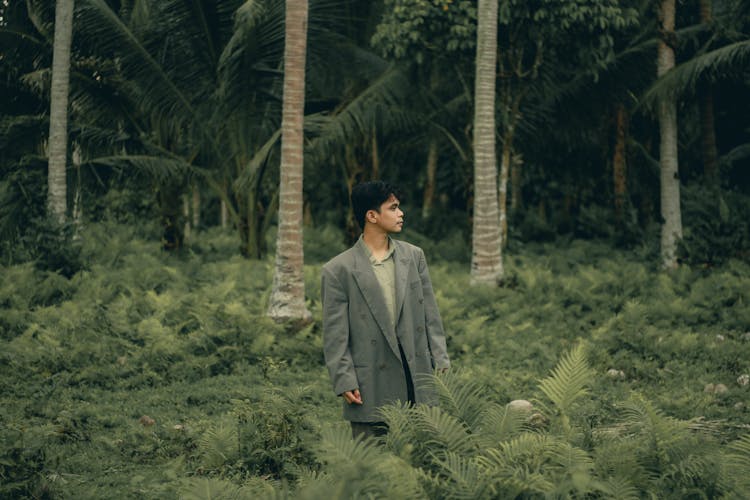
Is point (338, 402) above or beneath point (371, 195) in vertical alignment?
beneath

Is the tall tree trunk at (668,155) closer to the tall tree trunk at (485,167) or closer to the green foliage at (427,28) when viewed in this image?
the green foliage at (427,28)

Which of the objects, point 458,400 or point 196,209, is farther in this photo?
point 196,209

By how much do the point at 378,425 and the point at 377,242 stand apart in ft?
3.09

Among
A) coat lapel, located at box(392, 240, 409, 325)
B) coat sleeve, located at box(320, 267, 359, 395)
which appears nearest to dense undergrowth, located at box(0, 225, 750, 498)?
coat sleeve, located at box(320, 267, 359, 395)

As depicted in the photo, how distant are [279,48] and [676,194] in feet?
24.8

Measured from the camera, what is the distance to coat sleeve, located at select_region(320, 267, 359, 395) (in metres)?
3.95

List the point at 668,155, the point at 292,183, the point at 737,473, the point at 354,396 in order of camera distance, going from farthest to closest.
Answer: the point at 668,155, the point at 292,183, the point at 354,396, the point at 737,473

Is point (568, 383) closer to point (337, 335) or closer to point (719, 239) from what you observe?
point (337, 335)

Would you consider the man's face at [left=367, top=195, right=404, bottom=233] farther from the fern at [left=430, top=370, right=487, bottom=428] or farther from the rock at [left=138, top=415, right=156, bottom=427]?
the rock at [left=138, top=415, right=156, bottom=427]

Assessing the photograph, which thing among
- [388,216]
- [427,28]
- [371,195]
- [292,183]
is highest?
[427,28]

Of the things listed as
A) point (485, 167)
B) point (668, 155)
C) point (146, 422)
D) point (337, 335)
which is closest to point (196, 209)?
point (485, 167)

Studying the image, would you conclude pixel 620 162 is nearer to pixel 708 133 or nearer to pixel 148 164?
pixel 708 133

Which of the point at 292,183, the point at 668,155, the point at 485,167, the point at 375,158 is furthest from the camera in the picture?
the point at 375,158

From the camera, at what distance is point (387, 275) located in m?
4.14
